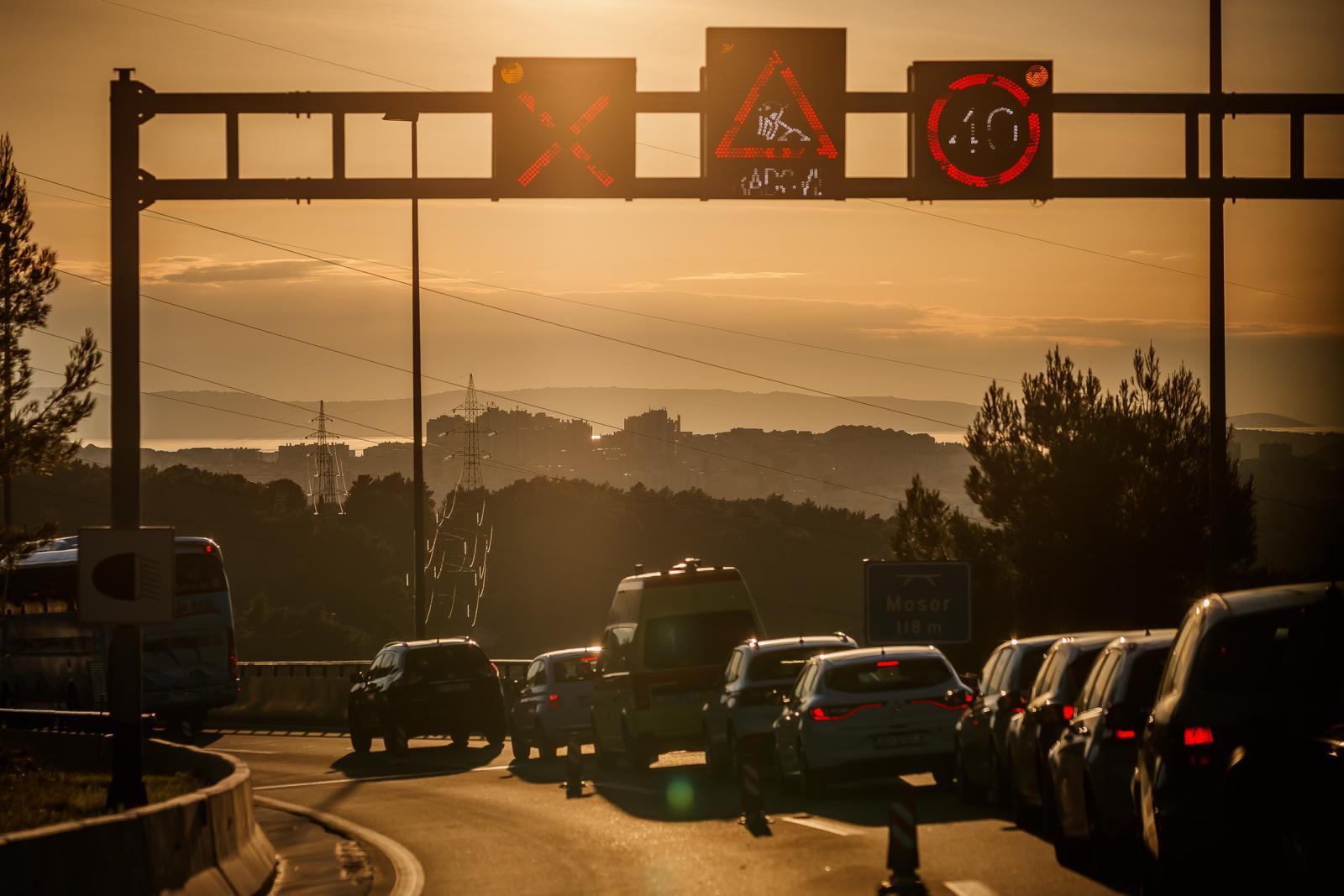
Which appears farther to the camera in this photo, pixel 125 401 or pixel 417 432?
pixel 417 432

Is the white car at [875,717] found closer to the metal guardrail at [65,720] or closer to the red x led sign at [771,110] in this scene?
the red x led sign at [771,110]

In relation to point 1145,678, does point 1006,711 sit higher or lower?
lower

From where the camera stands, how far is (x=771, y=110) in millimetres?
17594

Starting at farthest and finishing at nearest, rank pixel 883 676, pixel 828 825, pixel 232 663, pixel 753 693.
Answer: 1. pixel 232 663
2. pixel 753 693
3. pixel 883 676
4. pixel 828 825

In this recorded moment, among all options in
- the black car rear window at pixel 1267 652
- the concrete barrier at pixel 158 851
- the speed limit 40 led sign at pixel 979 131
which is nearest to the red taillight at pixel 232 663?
the concrete barrier at pixel 158 851

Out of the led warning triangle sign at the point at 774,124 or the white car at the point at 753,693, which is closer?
the led warning triangle sign at the point at 774,124

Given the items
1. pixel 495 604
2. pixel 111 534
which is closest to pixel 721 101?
pixel 111 534

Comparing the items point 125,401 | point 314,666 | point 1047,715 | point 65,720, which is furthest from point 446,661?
point 314,666

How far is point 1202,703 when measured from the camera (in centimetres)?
998

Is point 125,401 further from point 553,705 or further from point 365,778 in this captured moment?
point 553,705

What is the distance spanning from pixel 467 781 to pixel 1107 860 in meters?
14.6

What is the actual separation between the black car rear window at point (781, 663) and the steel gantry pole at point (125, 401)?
27.4 ft

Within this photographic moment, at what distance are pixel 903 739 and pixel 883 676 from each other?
27.2 inches

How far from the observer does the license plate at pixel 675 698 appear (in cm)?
2550
